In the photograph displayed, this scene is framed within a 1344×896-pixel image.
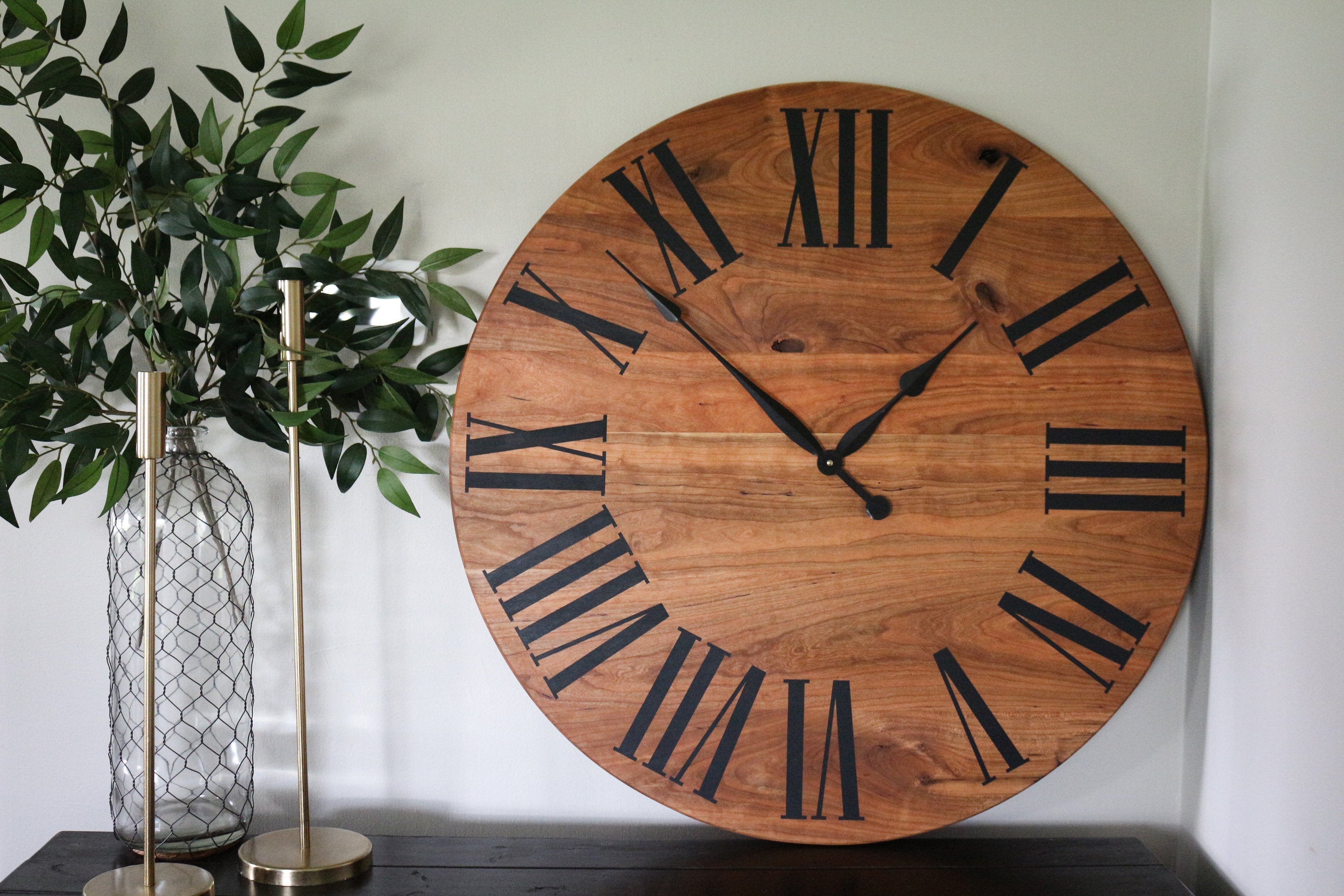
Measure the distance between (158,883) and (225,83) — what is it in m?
0.87

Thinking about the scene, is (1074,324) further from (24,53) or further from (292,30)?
(24,53)

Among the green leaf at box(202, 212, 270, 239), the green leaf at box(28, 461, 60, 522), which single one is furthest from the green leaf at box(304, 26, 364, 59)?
the green leaf at box(28, 461, 60, 522)

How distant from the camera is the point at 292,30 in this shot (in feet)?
3.51

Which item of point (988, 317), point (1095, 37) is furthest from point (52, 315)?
point (1095, 37)

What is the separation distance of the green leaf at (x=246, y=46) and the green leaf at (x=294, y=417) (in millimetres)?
416

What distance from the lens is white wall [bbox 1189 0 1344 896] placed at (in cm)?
89

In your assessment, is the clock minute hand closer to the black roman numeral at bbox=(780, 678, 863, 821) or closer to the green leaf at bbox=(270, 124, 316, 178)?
the black roman numeral at bbox=(780, 678, 863, 821)

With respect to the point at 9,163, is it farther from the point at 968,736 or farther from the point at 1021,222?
the point at 968,736

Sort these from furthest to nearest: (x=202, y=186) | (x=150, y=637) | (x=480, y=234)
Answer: (x=480, y=234) → (x=202, y=186) → (x=150, y=637)

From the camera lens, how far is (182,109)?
42.4 inches

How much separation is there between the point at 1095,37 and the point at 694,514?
744mm

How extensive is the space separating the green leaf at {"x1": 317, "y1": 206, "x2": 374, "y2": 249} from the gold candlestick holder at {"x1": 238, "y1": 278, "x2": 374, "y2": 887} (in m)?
0.07

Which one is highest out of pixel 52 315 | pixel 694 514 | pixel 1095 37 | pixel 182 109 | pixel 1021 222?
pixel 1095 37

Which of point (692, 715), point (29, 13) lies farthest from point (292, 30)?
point (692, 715)
